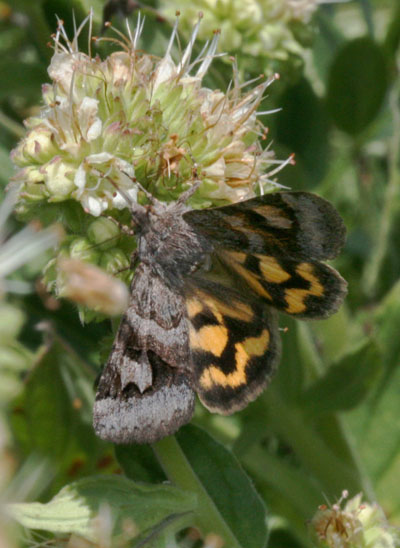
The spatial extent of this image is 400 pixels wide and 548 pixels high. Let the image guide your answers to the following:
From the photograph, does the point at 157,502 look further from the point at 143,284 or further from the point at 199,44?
the point at 199,44

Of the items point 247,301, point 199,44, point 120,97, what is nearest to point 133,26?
point 199,44

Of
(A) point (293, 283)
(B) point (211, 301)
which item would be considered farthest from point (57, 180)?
(A) point (293, 283)

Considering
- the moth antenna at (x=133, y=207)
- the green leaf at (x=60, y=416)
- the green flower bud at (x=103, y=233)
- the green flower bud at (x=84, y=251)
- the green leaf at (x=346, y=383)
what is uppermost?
the moth antenna at (x=133, y=207)

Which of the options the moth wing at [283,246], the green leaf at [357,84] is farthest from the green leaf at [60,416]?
the green leaf at [357,84]

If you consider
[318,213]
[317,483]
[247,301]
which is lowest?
[317,483]

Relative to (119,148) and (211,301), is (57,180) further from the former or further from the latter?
(211,301)

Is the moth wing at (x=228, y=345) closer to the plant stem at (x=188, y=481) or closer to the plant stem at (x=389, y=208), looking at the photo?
the plant stem at (x=188, y=481)
